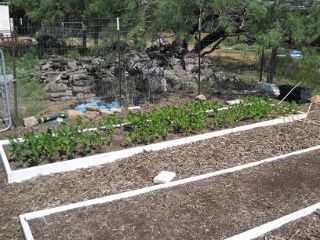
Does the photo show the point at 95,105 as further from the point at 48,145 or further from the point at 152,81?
the point at 48,145

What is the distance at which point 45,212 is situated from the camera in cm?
343

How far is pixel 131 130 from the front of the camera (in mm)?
5547

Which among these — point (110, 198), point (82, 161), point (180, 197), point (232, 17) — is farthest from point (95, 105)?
point (180, 197)

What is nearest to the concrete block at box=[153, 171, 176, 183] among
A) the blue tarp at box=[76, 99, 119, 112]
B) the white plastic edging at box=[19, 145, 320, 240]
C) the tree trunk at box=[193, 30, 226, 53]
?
the white plastic edging at box=[19, 145, 320, 240]

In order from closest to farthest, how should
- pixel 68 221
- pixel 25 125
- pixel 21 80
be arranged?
pixel 68 221
pixel 25 125
pixel 21 80

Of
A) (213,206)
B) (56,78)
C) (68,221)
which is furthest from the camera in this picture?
(56,78)

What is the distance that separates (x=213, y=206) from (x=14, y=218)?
2035 mm

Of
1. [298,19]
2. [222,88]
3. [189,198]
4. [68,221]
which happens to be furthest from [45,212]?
[222,88]

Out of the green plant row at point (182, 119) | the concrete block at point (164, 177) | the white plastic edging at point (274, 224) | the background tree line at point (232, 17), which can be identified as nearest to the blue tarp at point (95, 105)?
the background tree line at point (232, 17)

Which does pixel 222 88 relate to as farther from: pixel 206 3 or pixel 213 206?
pixel 213 206

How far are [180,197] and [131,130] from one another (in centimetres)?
200

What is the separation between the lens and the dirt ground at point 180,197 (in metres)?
3.24

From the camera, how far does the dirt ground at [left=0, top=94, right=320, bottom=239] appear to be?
3242 millimetres

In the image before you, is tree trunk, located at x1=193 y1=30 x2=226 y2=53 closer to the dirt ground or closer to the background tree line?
the background tree line
